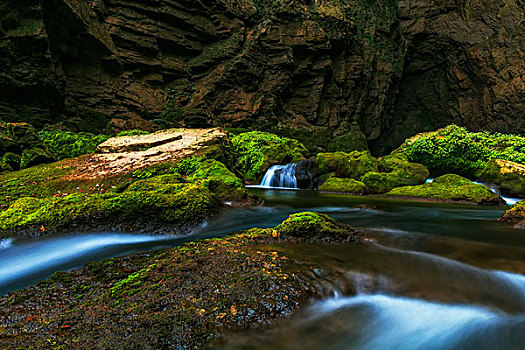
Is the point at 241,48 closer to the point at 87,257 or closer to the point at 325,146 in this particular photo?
the point at 325,146

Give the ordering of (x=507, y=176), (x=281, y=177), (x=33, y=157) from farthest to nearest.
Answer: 1. (x=281, y=177)
2. (x=507, y=176)
3. (x=33, y=157)

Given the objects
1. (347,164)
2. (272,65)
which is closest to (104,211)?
(347,164)

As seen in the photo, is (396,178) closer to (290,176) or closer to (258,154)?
(290,176)

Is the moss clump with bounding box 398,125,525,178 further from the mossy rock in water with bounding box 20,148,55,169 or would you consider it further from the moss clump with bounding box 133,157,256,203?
the mossy rock in water with bounding box 20,148,55,169

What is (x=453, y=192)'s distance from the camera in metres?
8.66

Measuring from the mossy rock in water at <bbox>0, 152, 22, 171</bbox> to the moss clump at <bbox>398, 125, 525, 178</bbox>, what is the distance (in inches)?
630

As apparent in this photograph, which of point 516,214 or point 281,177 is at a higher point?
point 281,177

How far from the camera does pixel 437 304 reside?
1.98m

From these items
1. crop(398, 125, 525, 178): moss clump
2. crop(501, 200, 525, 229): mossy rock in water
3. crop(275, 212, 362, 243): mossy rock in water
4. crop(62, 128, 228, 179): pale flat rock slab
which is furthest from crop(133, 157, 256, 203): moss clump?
crop(398, 125, 525, 178): moss clump

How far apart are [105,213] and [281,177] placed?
10.2 meters

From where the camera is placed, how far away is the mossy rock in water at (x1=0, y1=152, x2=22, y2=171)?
22.8 ft

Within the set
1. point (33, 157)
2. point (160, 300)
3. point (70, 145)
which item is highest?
point (70, 145)

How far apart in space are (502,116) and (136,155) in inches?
1334

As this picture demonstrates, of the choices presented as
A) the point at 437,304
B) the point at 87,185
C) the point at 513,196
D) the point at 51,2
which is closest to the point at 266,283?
the point at 437,304
